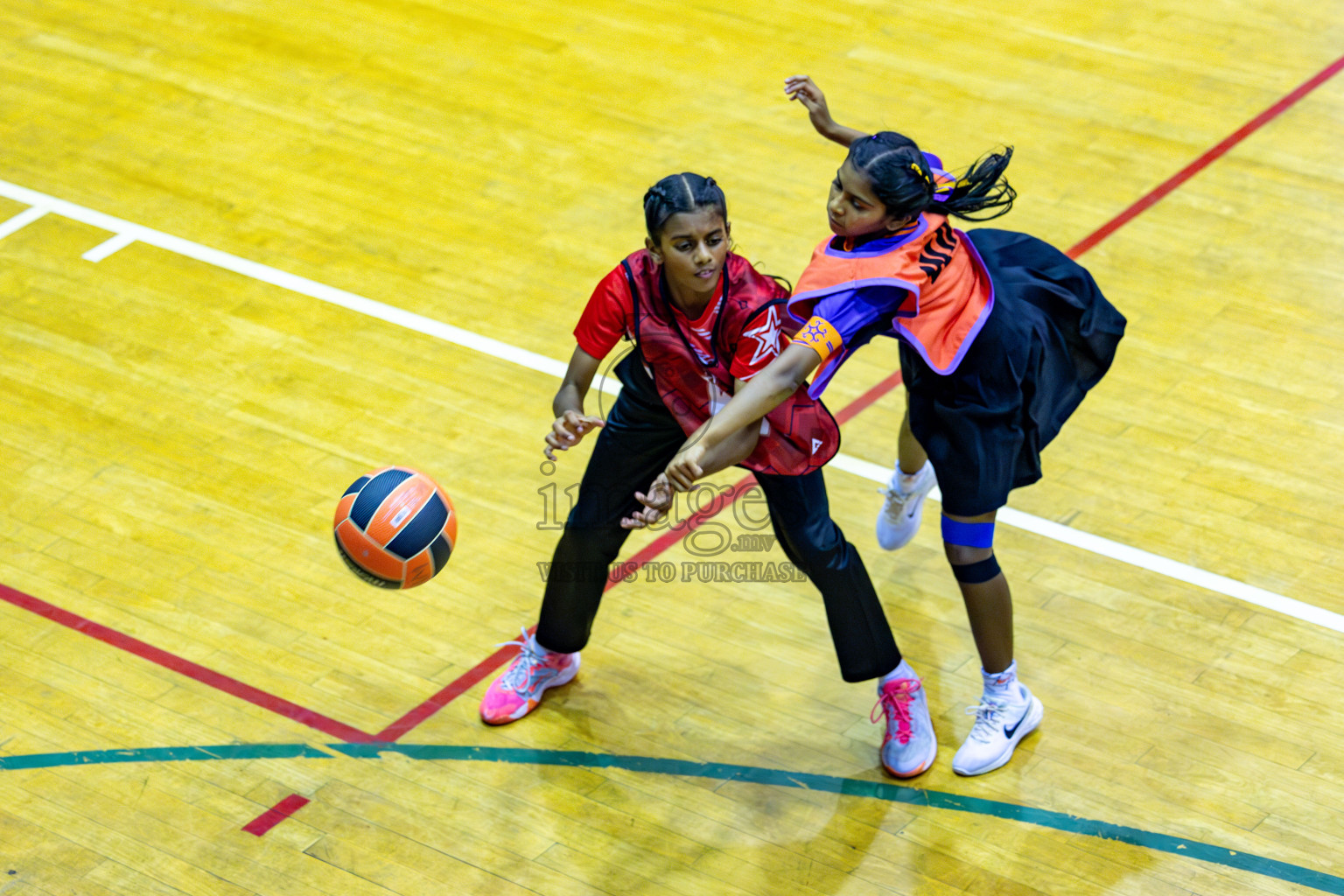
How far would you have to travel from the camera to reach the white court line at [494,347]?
192 inches

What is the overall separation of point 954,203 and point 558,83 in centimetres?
478

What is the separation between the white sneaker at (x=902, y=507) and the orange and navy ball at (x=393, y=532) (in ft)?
5.06

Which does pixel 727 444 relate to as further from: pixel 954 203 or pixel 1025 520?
pixel 1025 520

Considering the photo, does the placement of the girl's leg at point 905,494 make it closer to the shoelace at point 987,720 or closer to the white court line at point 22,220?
the shoelace at point 987,720

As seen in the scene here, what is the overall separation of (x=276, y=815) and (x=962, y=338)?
2.30m

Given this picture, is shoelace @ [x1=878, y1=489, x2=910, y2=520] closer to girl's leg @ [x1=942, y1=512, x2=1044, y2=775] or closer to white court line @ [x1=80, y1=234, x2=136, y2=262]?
girl's leg @ [x1=942, y1=512, x2=1044, y2=775]

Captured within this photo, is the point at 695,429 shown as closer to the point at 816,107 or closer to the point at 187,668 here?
the point at 816,107

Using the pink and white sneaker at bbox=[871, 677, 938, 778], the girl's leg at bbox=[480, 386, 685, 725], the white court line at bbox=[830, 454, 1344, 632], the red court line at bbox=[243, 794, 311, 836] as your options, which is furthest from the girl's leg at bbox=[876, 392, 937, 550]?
the red court line at bbox=[243, 794, 311, 836]

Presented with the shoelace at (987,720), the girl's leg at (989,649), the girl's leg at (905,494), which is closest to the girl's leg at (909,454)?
the girl's leg at (905,494)

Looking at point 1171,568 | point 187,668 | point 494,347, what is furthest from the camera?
point 494,347

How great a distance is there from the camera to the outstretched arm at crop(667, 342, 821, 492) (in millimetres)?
3633

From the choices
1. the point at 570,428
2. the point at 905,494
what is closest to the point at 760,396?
the point at 570,428

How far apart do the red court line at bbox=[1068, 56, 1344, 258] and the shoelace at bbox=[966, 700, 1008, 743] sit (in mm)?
2932

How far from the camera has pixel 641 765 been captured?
14.2ft
